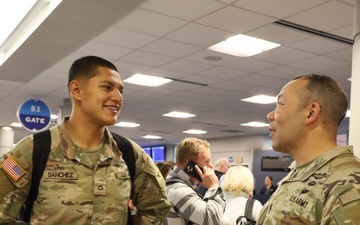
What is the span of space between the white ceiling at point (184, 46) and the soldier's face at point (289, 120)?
2.95 meters

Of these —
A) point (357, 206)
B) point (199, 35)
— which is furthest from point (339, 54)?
point (357, 206)

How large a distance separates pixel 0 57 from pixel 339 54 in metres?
5.42

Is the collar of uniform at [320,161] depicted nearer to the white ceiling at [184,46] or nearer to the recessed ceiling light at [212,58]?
the white ceiling at [184,46]

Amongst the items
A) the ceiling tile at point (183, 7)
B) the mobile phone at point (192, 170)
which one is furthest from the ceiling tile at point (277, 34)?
the mobile phone at point (192, 170)

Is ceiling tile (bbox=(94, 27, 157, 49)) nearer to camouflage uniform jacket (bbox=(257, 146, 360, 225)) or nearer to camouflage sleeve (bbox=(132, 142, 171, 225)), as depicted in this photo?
camouflage sleeve (bbox=(132, 142, 171, 225))

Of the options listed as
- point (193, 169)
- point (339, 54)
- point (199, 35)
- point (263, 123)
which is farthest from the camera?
point (263, 123)

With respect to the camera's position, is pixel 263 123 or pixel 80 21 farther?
pixel 263 123

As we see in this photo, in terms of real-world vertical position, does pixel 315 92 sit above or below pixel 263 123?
below

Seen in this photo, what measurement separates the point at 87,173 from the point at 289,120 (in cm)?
89

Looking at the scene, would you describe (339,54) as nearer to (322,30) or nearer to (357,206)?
(322,30)

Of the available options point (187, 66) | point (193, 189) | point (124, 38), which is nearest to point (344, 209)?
point (193, 189)

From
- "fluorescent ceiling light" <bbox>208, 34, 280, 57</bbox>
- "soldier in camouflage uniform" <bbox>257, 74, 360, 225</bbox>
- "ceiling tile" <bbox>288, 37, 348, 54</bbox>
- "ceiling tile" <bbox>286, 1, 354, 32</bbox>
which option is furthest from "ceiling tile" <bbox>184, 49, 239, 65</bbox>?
"soldier in camouflage uniform" <bbox>257, 74, 360, 225</bbox>

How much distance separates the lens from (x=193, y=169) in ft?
9.61

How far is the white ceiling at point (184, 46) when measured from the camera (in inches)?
190
